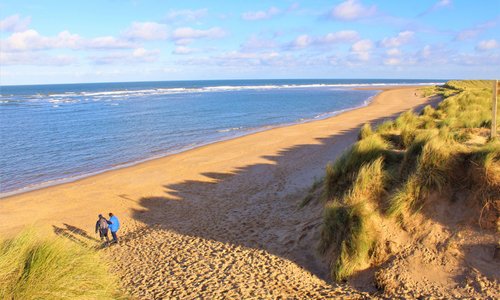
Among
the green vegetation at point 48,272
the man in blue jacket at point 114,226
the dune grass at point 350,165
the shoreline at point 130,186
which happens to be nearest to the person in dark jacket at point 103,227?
the man in blue jacket at point 114,226

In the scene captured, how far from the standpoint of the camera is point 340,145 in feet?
67.3

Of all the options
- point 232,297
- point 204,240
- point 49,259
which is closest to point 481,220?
point 232,297

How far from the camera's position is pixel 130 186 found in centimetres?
1582

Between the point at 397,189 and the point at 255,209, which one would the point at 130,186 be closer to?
the point at 255,209

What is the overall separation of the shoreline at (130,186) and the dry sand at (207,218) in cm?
5

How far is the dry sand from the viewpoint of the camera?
287 inches

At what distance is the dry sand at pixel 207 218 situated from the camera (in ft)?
23.9

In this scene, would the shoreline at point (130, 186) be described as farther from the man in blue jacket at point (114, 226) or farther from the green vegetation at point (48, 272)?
the green vegetation at point (48, 272)

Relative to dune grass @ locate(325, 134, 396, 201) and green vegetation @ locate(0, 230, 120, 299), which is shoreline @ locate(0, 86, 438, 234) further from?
green vegetation @ locate(0, 230, 120, 299)

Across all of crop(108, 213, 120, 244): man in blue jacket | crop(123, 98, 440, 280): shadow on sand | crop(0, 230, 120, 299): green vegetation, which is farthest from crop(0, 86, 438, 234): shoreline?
crop(0, 230, 120, 299): green vegetation

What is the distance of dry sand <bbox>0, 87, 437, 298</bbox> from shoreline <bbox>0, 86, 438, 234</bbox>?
5cm

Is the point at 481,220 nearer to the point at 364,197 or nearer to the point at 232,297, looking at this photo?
the point at 364,197

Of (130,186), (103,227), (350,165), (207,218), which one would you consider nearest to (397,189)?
(350,165)

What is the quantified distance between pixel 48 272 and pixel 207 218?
659cm
